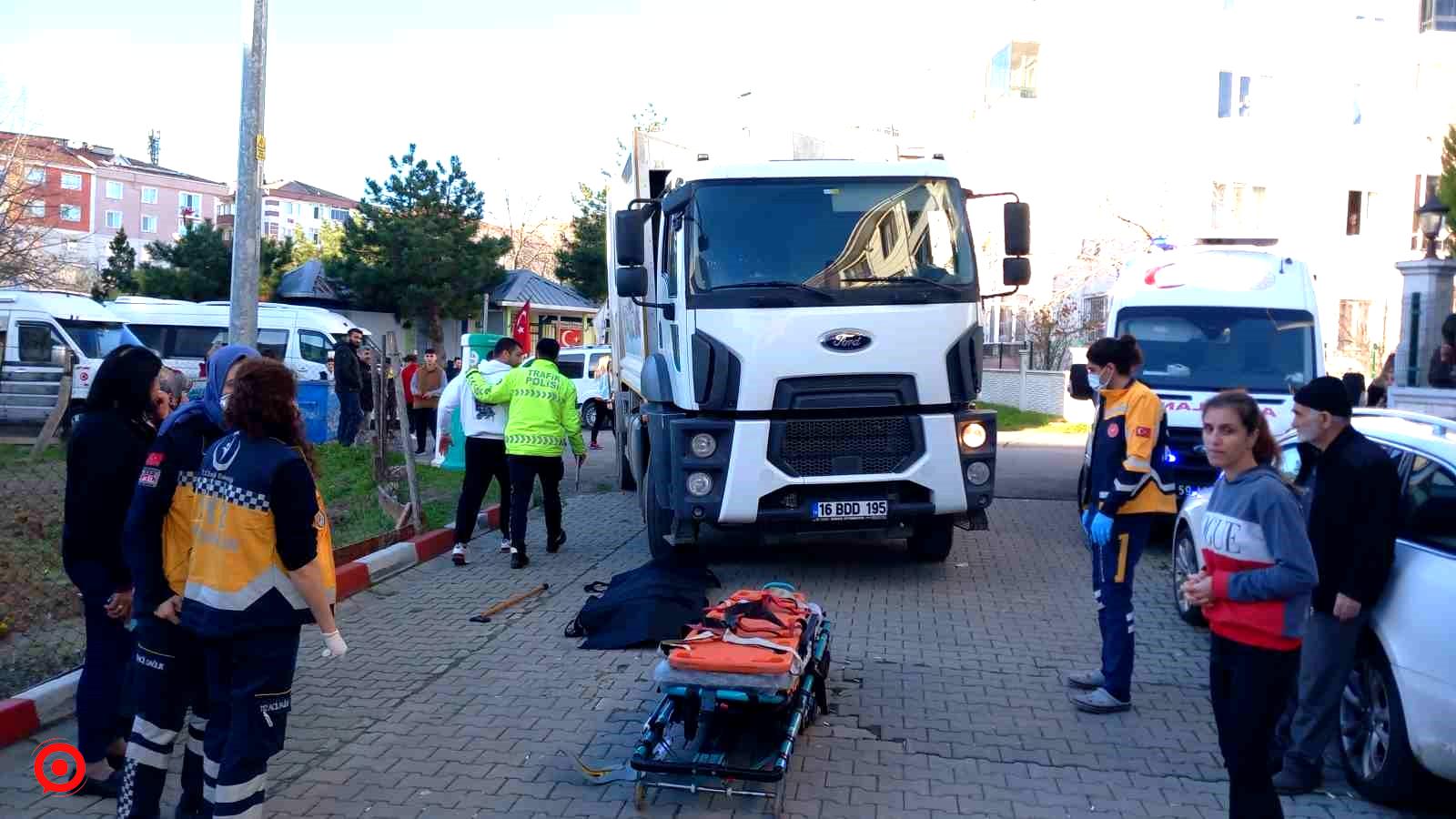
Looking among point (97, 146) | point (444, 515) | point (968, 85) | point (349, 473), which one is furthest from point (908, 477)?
point (97, 146)

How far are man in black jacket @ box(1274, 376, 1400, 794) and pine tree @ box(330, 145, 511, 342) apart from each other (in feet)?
104

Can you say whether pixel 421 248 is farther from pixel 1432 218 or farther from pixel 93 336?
pixel 1432 218

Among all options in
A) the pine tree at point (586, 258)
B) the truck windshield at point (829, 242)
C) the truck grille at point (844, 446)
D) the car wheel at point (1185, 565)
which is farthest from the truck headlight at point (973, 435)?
the pine tree at point (586, 258)

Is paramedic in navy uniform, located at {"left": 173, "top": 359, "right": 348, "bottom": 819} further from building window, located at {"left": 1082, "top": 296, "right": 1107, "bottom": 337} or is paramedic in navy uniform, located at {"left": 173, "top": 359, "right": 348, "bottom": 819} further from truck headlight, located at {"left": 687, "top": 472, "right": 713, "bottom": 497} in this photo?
building window, located at {"left": 1082, "top": 296, "right": 1107, "bottom": 337}

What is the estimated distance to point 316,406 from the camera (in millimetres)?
15992

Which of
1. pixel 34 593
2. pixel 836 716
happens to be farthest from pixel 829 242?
pixel 34 593

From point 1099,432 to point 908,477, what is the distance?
2.45 metres

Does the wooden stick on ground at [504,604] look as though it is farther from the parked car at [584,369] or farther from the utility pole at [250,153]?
the parked car at [584,369]

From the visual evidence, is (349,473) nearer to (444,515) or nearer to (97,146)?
(444,515)

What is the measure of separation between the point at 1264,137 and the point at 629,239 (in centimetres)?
2657

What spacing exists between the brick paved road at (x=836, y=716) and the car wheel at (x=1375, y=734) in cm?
14

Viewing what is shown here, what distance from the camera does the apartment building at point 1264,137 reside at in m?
30.2

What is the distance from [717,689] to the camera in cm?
496

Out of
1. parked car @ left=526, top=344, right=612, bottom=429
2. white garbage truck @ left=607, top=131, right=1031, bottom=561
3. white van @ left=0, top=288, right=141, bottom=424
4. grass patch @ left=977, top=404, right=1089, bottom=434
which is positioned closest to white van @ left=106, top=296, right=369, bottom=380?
white van @ left=0, top=288, right=141, bottom=424
